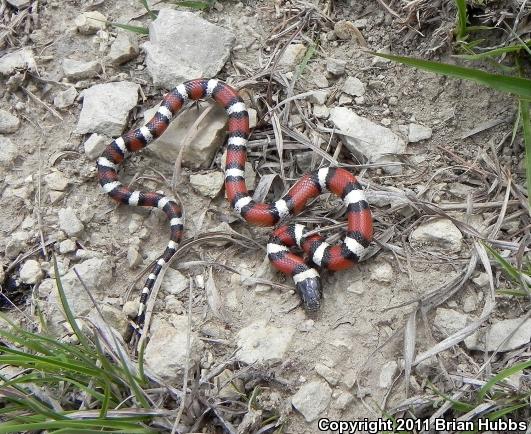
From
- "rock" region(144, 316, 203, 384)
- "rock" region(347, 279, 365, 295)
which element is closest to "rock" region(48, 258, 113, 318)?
"rock" region(144, 316, 203, 384)

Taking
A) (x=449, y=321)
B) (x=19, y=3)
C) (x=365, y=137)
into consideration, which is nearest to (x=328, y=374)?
(x=449, y=321)

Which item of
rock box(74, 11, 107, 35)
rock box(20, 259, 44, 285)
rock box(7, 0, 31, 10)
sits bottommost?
rock box(20, 259, 44, 285)

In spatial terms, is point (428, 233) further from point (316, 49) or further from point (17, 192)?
point (17, 192)

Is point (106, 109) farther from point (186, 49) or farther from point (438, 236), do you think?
point (438, 236)

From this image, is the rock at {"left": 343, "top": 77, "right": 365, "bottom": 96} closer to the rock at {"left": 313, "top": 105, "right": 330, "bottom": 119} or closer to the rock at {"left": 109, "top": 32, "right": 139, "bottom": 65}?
the rock at {"left": 313, "top": 105, "right": 330, "bottom": 119}

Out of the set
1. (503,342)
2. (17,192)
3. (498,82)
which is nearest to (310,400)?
(503,342)

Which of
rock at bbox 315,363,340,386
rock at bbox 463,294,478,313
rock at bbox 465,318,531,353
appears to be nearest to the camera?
rock at bbox 465,318,531,353

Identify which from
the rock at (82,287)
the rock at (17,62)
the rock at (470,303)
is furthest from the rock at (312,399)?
the rock at (17,62)
